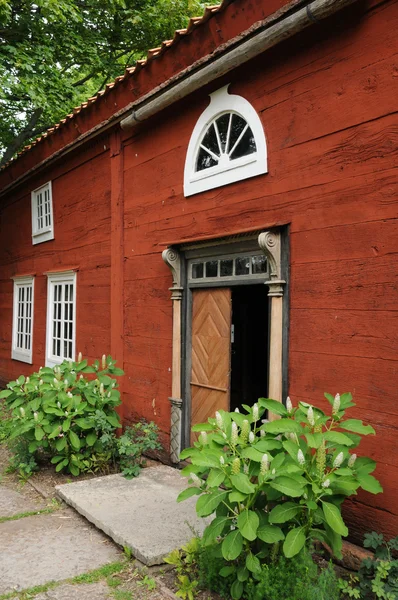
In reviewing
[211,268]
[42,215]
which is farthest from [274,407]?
[42,215]

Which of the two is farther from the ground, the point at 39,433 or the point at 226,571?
the point at 39,433

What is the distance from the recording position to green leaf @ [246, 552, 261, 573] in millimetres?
2777

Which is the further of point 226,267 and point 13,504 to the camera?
point 226,267

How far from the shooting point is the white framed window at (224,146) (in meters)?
4.55

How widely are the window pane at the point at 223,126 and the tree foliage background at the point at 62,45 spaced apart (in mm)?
5111

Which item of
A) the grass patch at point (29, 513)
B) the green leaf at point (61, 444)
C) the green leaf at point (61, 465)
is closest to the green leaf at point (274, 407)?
the grass patch at point (29, 513)

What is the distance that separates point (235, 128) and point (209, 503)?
11.4ft

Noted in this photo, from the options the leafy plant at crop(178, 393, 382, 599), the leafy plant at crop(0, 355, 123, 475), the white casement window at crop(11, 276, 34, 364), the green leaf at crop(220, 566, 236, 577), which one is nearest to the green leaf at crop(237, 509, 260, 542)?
the leafy plant at crop(178, 393, 382, 599)

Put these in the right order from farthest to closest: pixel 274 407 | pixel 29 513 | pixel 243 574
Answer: pixel 29 513 < pixel 274 407 < pixel 243 574

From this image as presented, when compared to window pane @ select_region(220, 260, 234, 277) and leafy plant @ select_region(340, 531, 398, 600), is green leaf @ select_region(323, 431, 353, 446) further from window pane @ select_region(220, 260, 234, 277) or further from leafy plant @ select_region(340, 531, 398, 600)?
window pane @ select_region(220, 260, 234, 277)

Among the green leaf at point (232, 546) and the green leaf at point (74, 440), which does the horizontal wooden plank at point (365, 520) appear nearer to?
the green leaf at point (232, 546)

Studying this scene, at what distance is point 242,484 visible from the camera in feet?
8.99

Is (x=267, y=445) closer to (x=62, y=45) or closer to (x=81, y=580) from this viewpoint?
(x=81, y=580)

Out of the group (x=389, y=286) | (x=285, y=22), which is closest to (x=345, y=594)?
(x=389, y=286)
